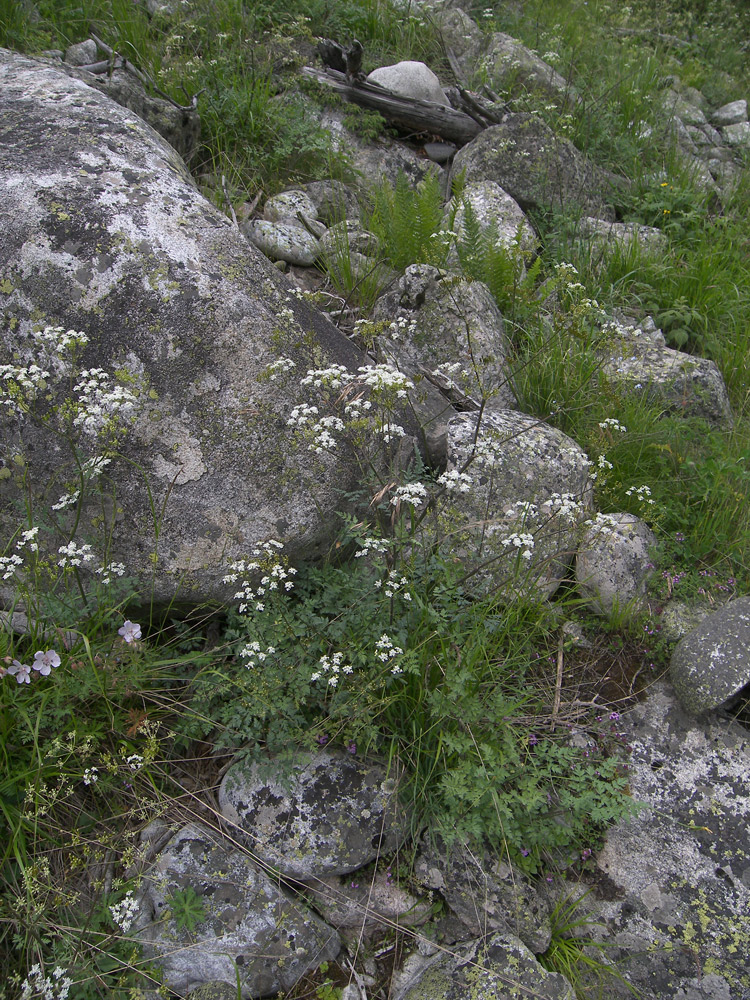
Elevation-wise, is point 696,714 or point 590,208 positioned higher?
point 590,208

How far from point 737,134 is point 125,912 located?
31.8 ft

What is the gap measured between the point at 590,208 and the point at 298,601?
5.02m

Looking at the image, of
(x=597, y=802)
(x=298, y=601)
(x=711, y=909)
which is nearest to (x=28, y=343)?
(x=298, y=601)

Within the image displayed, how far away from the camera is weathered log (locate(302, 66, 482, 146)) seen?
6.04 meters

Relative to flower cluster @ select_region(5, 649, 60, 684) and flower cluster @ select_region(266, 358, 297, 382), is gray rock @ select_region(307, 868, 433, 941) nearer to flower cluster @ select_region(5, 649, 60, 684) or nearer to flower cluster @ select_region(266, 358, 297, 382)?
flower cluster @ select_region(5, 649, 60, 684)

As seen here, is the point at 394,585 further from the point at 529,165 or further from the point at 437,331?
the point at 529,165

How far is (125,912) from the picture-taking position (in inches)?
100

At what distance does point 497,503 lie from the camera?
12.2 feet

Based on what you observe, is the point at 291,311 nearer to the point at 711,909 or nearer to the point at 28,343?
the point at 28,343

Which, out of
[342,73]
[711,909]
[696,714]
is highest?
[342,73]

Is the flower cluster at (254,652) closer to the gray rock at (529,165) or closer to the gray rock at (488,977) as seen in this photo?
the gray rock at (488,977)

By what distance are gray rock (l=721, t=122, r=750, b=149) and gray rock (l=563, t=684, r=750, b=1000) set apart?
24.4ft

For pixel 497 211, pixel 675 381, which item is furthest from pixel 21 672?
pixel 497 211

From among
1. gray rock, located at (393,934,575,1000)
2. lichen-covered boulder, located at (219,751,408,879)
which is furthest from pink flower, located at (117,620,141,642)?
gray rock, located at (393,934,575,1000)
